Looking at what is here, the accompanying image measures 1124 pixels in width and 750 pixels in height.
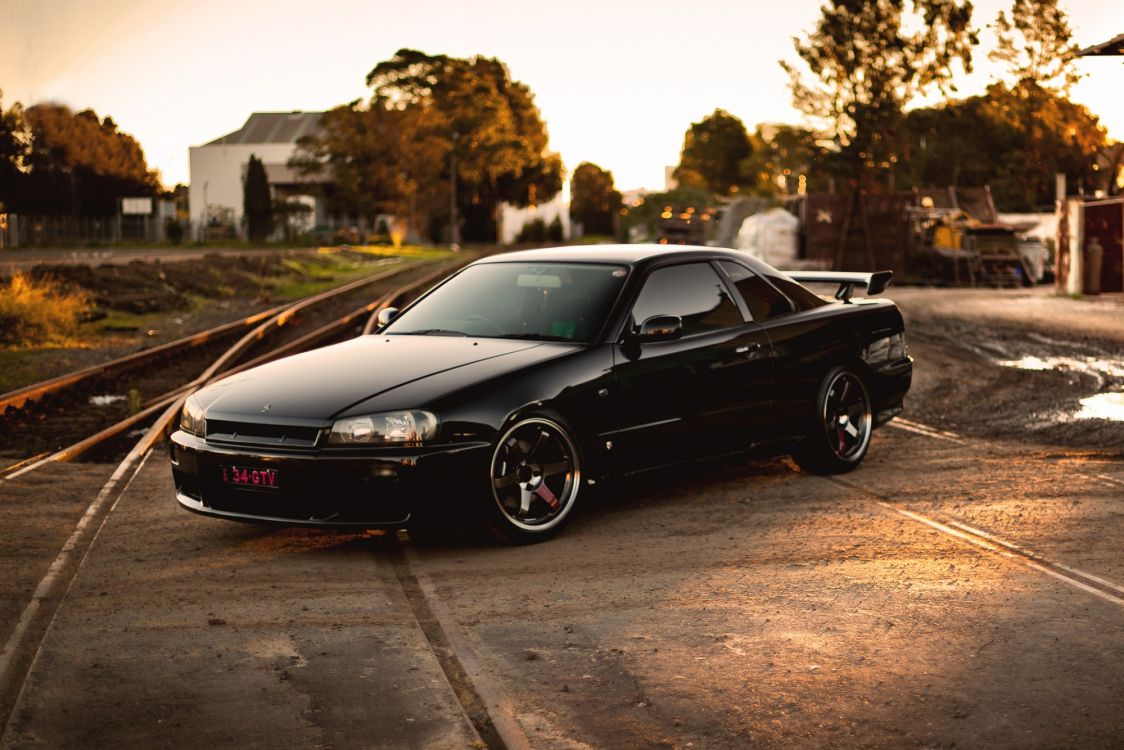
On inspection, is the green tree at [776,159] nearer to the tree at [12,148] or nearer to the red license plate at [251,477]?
the tree at [12,148]

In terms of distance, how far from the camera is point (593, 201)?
15000 centimetres

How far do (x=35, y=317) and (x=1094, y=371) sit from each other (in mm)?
13690

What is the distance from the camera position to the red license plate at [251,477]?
20.6 feet

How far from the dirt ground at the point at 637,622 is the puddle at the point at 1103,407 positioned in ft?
7.14

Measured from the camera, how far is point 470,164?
85312 mm

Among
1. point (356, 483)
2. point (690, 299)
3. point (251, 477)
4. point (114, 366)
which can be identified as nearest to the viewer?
point (356, 483)

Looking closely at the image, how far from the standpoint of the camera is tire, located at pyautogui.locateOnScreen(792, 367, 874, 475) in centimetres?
837

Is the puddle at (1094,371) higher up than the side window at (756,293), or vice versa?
the side window at (756,293)

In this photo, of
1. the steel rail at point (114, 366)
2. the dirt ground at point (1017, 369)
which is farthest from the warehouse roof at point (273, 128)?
the dirt ground at point (1017, 369)

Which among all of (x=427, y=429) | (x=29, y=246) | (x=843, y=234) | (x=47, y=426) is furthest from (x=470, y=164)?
(x=427, y=429)

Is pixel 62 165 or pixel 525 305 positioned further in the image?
pixel 62 165

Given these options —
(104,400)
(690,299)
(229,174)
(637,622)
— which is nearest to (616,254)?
(690,299)

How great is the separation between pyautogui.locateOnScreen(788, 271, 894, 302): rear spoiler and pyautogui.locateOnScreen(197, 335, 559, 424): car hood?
2.71 m

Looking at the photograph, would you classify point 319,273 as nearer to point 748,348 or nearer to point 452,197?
point 748,348
